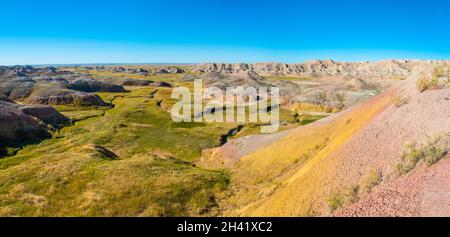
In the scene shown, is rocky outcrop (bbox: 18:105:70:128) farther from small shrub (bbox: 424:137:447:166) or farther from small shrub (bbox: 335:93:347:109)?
small shrub (bbox: 335:93:347:109)

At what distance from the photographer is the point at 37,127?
2606 inches

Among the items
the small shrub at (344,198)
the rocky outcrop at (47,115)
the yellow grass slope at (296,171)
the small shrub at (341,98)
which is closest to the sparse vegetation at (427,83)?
the yellow grass slope at (296,171)

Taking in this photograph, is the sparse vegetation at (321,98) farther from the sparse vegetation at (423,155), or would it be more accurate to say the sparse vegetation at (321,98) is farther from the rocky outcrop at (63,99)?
the sparse vegetation at (423,155)

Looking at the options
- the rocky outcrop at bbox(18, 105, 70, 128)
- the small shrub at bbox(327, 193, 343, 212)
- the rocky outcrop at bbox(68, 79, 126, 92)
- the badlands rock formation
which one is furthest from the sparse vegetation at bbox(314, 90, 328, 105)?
the small shrub at bbox(327, 193, 343, 212)

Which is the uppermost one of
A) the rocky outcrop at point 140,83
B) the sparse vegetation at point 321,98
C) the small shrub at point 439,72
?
the small shrub at point 439,72

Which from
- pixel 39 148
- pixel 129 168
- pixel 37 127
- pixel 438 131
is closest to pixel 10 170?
pixel 129 168

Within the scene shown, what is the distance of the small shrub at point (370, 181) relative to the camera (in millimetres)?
17102

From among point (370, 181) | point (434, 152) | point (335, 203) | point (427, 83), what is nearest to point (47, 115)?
point (427, 83)

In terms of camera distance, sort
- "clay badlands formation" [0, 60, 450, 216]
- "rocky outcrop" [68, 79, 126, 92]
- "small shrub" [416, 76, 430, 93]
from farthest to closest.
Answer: "rocky outcrop" [68, 79, 126, 92] → "small shrub" [416, 76, 430, 93] → "clay badlands formation" [0, 60, 450, 216]

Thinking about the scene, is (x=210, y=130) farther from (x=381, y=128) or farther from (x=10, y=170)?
(x=381, y=128)

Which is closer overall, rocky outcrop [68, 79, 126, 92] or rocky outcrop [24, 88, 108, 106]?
rocky outcrop [24, 88, 108, 106]

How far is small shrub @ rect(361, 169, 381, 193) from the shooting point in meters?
17.1
